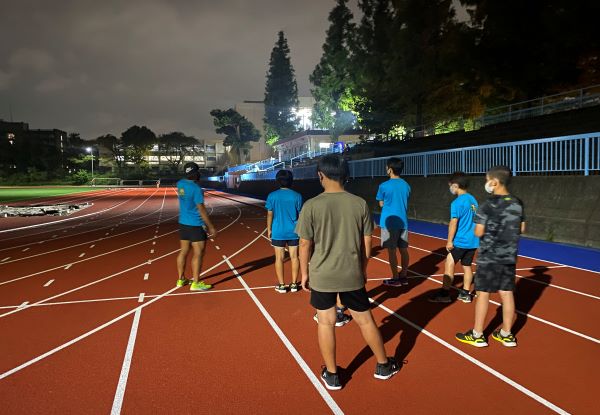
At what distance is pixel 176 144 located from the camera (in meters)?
114

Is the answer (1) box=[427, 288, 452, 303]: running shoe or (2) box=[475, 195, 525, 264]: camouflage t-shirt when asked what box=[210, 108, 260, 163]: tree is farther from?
(2) box=[475, 195, 525, 264]: camouflage t-shirt

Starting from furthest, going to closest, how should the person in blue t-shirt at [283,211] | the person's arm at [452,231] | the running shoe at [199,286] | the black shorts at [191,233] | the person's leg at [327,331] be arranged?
the running shoe at [199,286], the black shorts at [191,233], the person in blue t-shirt at [283,211], the person's arm at [452,231], the person's leg at [327,331]

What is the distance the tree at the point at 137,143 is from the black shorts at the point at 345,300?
10639cm

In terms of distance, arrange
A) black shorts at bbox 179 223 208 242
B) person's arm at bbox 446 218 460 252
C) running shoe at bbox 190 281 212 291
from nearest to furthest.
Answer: person's arm at bbox 446 218 460 252, black shorts at bbox 179 223 208 242, running shoe at bbox 190 281 212 291

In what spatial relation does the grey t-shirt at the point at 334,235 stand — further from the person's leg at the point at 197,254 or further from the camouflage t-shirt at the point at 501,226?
→ the person's leg at the point at 197,254

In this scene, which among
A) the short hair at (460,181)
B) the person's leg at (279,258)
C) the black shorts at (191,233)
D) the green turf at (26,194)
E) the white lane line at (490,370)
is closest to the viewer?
the white lane line at (490,370)

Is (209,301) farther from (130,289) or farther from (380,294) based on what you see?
(380,294)

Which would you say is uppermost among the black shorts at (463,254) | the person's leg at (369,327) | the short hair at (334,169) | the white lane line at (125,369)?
the short hair at (334,169)

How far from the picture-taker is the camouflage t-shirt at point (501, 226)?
4.18 m

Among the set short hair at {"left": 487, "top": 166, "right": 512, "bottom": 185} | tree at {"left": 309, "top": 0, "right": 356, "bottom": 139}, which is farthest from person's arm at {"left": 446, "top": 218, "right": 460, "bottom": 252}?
tree at {"left": 309, "top": 0, "right": 356, "bottom": 139}

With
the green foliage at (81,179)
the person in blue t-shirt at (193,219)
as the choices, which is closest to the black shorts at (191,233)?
the person in blue t-shirt at (193,219)

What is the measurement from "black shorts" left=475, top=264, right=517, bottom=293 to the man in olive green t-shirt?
146cm

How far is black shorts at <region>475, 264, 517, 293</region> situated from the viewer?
4.25 meters

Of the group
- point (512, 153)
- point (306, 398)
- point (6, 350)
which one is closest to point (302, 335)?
point (306, 398)
